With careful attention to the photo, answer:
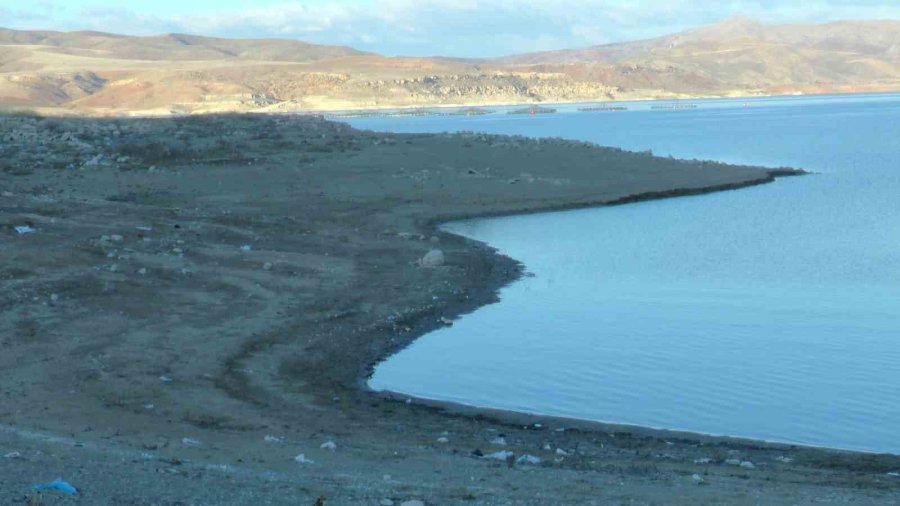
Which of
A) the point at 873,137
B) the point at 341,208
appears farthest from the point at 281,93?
the point at 341,208

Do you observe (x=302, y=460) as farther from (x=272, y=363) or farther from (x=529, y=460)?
(x=272, y=363)

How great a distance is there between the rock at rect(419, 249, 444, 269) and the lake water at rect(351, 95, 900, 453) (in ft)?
4.37

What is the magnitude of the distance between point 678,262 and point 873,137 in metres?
43.9

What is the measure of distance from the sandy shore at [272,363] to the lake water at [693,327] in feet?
2.28

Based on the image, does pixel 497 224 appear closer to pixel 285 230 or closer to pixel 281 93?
pixel 285 230

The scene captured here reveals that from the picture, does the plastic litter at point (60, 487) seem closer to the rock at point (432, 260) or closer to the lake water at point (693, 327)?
the lake water at point (693, 327)

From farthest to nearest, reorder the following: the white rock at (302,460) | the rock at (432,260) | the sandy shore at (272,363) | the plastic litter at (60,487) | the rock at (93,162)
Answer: the rock at (93,162) → the rock at (432,260) → the white rock at (302,460) → the sandy shore at (272,363) → the plastic litter at (60,487)

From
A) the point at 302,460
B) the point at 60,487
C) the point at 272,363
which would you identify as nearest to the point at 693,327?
the point at 272,363

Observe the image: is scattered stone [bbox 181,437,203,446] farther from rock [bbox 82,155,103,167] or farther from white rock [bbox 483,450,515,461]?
rock [bbox 82,155,103,167]

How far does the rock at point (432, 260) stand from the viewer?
18.8m

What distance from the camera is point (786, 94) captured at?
181625 mm

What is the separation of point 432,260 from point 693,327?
5104mm

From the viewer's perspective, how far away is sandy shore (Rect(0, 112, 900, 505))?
7.48 meters

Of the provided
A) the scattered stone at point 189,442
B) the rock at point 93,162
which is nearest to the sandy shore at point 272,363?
the scattered stone at point 189,442
